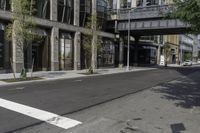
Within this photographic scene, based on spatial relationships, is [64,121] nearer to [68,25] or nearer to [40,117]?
[40,117]

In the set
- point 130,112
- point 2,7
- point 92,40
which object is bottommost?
point 130,112

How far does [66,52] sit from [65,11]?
481 centimetres

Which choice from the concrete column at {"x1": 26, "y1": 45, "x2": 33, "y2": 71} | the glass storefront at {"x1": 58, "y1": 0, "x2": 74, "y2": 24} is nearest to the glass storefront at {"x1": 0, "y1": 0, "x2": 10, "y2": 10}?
the concrete column at {"x1": 26, "y1": 45, "x2": 33, "y2": 71}

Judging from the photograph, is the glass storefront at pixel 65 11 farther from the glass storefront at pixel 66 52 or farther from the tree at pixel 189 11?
the tree at pixel 189 11

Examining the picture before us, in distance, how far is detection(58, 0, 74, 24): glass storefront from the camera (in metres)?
35.0

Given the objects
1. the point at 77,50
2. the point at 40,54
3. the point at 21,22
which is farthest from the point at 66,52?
the point at 21,22

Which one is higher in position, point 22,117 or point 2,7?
point 2,7

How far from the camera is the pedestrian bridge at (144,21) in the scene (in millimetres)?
41338

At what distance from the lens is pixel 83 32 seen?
38.7 meters

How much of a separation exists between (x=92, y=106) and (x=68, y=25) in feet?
84.7

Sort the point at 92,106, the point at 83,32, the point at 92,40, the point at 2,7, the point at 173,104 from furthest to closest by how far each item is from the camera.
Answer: the point at 83,32 → the point at 92,40 → the point at 2,7 → the point at 173,104 → the point at 92,106

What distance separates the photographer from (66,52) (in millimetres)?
36500

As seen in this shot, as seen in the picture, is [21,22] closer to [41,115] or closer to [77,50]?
[41,115]

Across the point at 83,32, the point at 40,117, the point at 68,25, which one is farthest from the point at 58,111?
the point at 83,32
